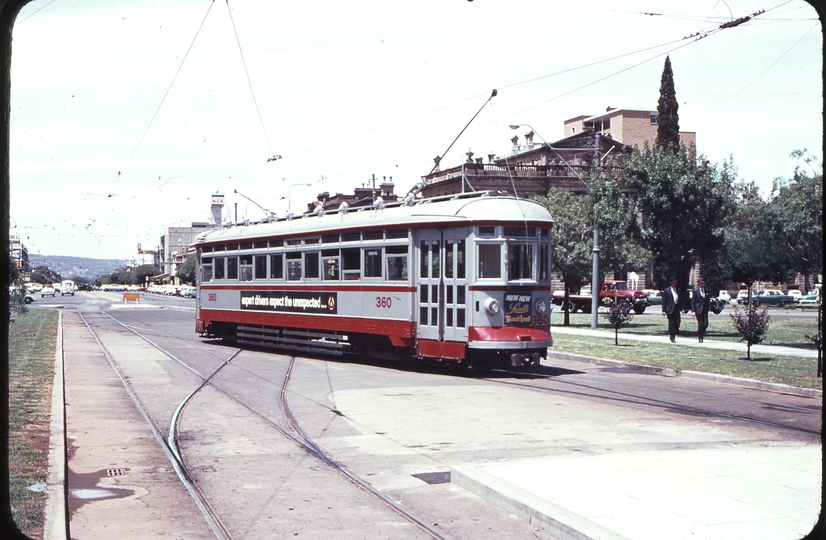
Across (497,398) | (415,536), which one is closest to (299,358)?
(497,398)

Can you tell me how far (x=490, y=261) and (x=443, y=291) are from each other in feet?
3.72

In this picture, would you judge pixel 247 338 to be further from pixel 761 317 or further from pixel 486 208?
pixel 761 317

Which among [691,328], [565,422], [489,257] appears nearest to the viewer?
[565,422]

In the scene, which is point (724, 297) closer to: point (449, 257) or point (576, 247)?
point (576, 247)

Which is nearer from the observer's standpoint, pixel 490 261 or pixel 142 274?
pixel 490 261

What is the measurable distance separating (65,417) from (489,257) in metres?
8.24

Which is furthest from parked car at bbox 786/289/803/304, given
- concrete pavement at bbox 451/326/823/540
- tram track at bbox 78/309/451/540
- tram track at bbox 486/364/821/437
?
concrete pavement at bbox 451/326/823/540

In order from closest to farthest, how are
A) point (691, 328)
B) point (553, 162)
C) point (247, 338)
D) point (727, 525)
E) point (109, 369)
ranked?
point (727, 525) < point (109, 369) < point (247, 338) < point (691, 328) < point (553, 162)

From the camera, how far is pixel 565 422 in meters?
11.4

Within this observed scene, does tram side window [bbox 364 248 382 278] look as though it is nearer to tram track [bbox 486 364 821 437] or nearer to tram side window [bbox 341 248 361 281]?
tram side window [bbox 341 248 361 281]

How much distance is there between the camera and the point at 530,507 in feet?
21.8

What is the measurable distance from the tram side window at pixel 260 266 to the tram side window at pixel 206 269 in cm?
324

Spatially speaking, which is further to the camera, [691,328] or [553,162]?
[553,162]

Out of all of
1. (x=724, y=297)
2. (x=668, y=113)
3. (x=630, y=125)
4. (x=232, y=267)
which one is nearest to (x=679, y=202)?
(x=232, y=267)
